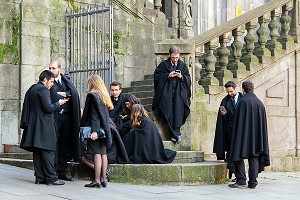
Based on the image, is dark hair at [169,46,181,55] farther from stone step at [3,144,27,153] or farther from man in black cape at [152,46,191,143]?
stone step at [3,144,27,153]

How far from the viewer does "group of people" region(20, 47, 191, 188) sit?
415 inches

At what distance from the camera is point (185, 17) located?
18.6m

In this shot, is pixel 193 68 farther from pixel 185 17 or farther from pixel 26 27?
pixel 185 17

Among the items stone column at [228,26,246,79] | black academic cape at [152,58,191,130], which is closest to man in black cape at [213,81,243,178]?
black academic cape at [152,58,191,130]

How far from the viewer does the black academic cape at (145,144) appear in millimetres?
11680

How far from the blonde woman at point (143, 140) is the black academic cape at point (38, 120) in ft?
5.08

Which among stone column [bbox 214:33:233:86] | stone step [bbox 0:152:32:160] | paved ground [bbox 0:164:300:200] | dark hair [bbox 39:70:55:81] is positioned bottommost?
paved ground [bbox 0:164:300:200]

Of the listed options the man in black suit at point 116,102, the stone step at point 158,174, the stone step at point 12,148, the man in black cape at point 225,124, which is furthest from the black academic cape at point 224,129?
the stone step at point 12,148

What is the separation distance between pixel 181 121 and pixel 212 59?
1.87 m

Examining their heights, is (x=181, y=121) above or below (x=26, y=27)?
below

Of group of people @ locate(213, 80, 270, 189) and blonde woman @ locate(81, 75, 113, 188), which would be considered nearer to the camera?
blonde woman @ locate(81, 75, 113, 188)

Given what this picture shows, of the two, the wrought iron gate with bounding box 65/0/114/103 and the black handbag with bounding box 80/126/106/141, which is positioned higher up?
the wrought iron gate with bounding box 65/0/114/103

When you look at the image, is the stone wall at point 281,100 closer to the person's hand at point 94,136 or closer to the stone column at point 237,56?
the stone column at point 237,56

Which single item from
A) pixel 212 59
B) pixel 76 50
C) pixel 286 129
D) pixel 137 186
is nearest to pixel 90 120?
pixel 137 186
